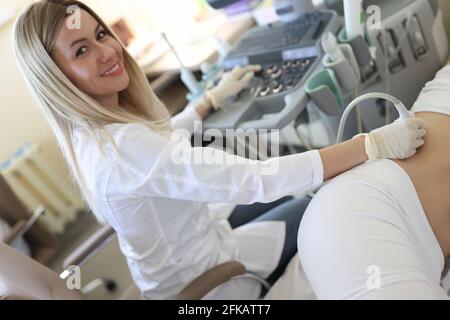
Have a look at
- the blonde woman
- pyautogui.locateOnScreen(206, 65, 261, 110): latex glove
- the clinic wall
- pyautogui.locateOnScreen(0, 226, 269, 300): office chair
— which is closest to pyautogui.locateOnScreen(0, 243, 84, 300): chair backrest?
pyautogui.locateOnScreen(0, 226, 269, 300): office chair

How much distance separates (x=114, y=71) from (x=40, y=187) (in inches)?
63.1

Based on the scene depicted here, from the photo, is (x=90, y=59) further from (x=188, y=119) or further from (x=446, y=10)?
(x=446, y=10)

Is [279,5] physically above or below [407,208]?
above

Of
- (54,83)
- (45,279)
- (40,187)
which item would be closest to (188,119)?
(54,83)

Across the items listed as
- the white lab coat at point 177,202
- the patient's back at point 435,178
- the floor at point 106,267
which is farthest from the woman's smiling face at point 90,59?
the floor at point 106,267

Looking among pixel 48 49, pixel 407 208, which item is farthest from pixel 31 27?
pixel 407 208

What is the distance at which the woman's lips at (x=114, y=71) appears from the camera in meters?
1.00

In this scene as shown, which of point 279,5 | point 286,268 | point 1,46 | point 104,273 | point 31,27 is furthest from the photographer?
point 1,46

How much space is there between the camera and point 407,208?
0.71 m

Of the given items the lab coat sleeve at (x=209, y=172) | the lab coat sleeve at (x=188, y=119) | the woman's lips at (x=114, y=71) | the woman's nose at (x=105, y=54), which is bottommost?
the lab coat sleeve at (x=188, y=119)

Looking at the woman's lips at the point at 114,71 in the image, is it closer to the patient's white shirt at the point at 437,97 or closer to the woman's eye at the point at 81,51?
the woman's eye at the point at 81,51

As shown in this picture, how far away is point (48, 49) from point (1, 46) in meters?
1.59

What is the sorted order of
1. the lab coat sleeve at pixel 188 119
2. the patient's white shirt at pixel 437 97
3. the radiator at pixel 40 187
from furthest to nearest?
the radiator at pixel 40 187, the lab coat sleeve at pixel 188 119, the patient's white shirt at pixel 437 97

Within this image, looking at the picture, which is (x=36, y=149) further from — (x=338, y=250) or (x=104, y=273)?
(x=338, y=250)
